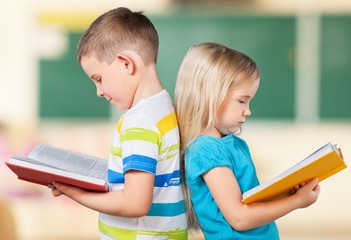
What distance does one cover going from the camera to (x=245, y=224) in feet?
6.32

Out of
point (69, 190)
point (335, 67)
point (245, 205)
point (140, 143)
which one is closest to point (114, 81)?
point (140, 143)

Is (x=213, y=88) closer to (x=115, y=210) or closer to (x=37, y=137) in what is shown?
(x=115, y=210)

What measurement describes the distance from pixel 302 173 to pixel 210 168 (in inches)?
9.3

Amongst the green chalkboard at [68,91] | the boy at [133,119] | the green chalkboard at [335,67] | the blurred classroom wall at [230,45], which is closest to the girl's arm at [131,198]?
the boy at [133,119]

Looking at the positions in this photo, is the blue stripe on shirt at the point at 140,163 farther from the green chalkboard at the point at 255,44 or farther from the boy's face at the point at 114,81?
the green chalkboard at the point at 255,44

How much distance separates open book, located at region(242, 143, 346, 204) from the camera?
176 centimetres

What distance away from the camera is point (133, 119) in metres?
1.89

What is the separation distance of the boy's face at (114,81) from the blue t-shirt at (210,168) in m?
0.21

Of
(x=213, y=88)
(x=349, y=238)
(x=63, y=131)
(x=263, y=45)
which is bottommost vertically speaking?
(x=349, y=238)

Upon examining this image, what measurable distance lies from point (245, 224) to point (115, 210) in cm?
A: 32

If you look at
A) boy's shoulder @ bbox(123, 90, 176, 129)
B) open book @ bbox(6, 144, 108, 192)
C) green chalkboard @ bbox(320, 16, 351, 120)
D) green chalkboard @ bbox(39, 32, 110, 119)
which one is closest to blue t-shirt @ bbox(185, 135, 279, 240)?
boy's shoulder @ bbox(123, 90, 176, 129)

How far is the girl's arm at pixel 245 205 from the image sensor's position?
191 cm

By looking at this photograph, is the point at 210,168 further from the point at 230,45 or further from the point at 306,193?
the point at 230,45

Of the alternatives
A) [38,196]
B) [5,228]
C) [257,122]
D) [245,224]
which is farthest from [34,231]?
[245,224]
